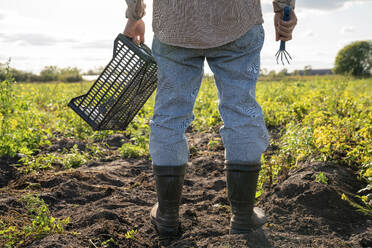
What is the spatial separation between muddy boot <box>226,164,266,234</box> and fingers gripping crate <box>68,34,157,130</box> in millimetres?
842

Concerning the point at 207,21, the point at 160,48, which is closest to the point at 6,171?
the point at 160,48

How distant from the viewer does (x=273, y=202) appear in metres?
2.50

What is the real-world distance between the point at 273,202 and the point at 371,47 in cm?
3448

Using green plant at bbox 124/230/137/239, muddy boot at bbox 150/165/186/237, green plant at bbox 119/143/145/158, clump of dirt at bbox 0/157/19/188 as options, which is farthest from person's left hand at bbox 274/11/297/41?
clump of dirt at bbox 0/157/19/188

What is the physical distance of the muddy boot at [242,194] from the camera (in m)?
2.05

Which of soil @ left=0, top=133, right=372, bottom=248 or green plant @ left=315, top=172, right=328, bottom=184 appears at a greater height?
green plant @ left=315, top=172, right=328, bottom=184

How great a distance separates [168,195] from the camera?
83.8 inches

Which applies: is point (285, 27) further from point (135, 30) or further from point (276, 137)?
point (276, 137)

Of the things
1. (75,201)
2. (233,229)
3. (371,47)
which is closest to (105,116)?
(75,201)

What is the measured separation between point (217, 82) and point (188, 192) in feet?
3.80

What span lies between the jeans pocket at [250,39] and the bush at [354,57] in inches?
1216

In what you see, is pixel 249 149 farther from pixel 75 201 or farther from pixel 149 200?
pixel 75 201

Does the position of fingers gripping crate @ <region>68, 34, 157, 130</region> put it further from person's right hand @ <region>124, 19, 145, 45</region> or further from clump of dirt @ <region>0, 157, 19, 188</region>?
clump of dirt @ <region>0, 157, 19, 188</region>

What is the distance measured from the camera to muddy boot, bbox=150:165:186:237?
6.90 feet
